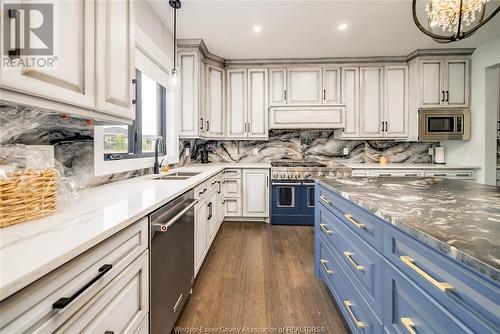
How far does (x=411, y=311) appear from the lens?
88 centimetres

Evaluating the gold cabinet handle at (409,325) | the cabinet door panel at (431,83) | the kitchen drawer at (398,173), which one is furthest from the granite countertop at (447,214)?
the cabinet door panel at (431,83)

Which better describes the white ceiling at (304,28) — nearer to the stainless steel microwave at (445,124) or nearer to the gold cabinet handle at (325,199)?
the stainless steel microwave at (445,124)

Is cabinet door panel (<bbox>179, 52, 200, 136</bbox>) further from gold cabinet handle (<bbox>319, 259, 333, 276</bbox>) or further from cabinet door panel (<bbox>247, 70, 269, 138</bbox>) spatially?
gold cabinet handle (<bbox>319, 259, 333, 276</bbox>)

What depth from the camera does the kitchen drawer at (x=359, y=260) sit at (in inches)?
44.4

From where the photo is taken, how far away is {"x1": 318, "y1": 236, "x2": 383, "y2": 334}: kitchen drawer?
1.18 metres

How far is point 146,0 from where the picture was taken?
2.47 meters

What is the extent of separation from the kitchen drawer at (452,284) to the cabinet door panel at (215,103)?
3341mm

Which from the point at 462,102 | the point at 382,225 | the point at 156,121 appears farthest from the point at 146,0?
the point at 462,102

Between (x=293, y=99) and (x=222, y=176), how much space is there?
174cm

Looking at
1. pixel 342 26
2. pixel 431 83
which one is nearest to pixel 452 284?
pixel 342 26

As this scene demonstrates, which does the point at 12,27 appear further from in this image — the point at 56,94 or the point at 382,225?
the point at 382,225

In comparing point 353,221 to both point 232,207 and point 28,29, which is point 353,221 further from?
point 232,207

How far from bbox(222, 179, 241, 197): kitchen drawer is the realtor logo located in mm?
3082

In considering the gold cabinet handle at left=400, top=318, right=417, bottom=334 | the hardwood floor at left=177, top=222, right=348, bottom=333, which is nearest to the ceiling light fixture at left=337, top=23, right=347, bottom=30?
the hardwood floor at left=177, top=222, right=348, bottom=333
